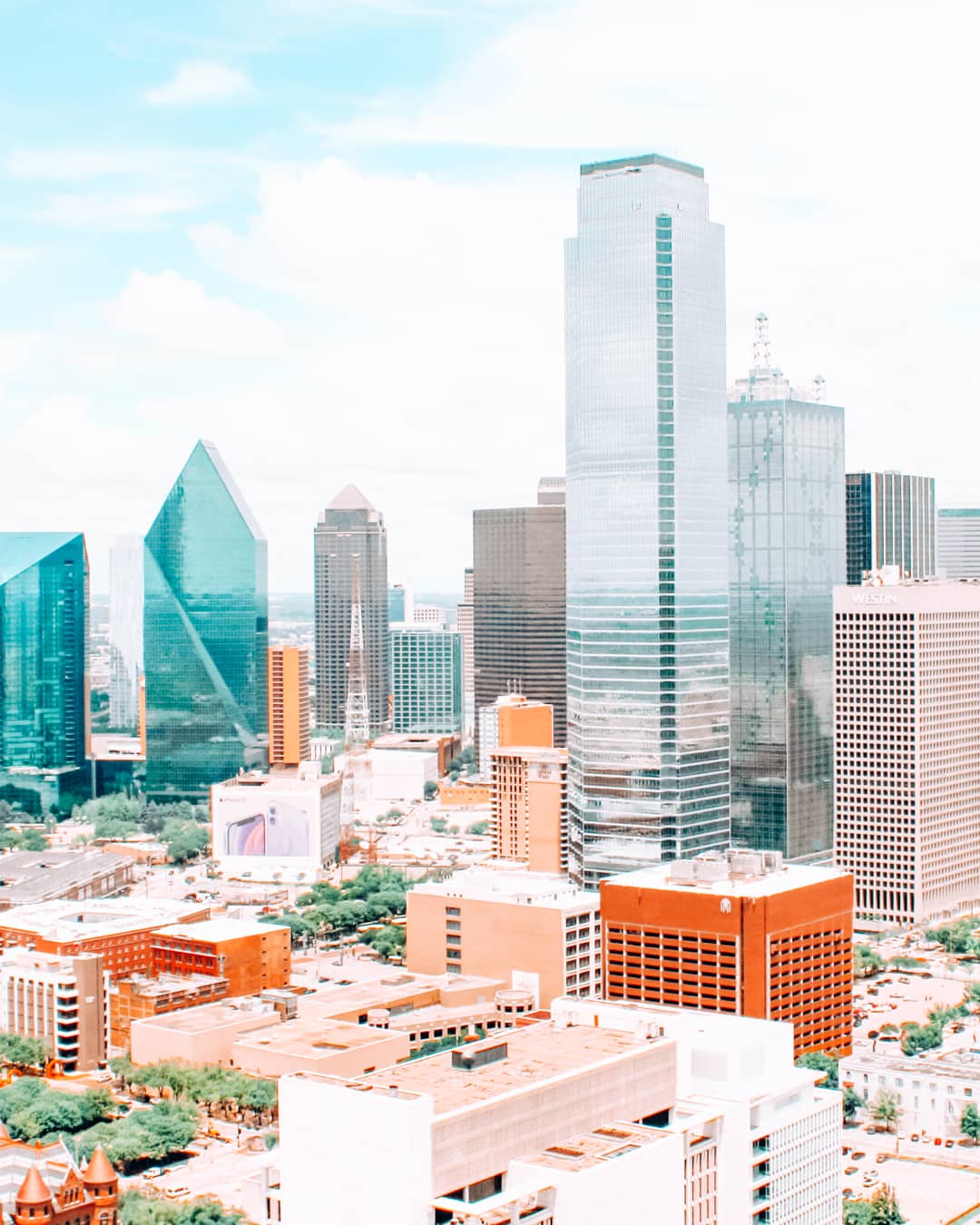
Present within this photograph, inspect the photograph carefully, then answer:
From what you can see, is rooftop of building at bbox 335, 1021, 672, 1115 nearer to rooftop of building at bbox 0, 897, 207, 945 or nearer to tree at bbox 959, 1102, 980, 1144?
tree at bbox 959, 1102, 980, 1144

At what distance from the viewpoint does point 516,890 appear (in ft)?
175

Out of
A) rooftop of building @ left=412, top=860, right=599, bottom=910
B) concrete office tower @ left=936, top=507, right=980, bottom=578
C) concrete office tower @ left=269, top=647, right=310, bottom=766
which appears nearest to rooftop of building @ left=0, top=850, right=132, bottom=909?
rooftop of building @ left=412, top=860, right=599, bottom=910

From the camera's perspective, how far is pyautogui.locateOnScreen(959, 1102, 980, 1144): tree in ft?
136

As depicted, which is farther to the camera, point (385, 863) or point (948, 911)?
point (385, 863)

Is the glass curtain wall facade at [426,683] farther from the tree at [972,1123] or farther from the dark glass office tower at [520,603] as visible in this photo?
the tree at [972,1123]

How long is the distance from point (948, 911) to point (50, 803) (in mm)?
48650

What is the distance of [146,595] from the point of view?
327 feet

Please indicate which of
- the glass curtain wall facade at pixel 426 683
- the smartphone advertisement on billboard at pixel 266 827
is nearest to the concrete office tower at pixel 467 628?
the glass curtain wall facade at pixel 426 683

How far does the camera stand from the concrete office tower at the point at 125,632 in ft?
496

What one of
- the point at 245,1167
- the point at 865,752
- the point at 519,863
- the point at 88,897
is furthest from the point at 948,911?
the point at 245,1167

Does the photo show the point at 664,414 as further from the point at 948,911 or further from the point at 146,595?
the point at 146,595

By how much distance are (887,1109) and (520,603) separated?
2819 inches

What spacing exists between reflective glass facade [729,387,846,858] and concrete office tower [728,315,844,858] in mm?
35

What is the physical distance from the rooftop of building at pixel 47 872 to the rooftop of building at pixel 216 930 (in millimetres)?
10614
